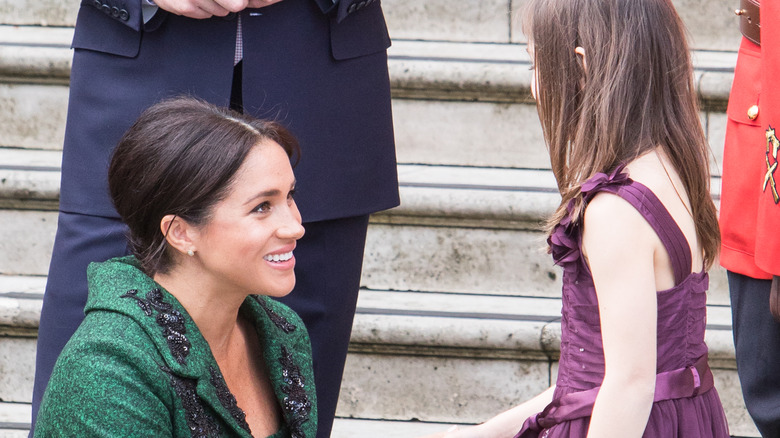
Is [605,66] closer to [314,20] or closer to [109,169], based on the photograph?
[314,20]

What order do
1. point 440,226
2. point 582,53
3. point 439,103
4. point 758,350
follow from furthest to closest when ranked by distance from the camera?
point 439,103, point 440,226, point 758,350, point 582,53

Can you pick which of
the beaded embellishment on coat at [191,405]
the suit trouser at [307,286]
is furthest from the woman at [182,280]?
Answer: the suit trouser at [307,286]

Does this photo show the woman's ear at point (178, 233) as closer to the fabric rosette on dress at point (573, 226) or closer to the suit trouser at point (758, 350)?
the fabric rosette on dress at point (573, 226)

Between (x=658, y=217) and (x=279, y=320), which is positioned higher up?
(x=658, y=217)

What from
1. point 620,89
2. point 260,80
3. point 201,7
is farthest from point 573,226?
point 201,7

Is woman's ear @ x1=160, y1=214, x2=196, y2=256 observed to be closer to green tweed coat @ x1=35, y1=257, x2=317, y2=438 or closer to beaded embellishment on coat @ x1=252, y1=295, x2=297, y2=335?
green tweed coat @ x1=35, y1=257, x2=317, y2=438

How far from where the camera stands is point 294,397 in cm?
170

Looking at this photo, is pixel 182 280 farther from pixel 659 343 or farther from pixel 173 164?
pixel 659 343

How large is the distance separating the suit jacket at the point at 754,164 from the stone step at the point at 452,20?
1.13m

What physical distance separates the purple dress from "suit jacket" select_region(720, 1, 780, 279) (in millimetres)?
152

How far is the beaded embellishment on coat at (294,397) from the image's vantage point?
1.69m

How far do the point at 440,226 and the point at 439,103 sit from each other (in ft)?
1.23

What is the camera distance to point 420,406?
8.79 feet

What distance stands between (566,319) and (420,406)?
1.04 metres
